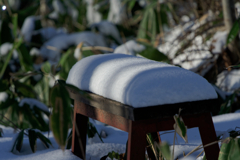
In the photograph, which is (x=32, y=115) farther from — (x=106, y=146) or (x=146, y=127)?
(x=146, y=127)

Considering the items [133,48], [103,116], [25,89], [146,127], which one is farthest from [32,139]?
[133,48]

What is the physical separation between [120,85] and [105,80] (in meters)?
0.05

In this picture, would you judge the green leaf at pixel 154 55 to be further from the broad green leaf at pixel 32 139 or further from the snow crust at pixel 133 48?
the broad green leaf at pixel 32 139

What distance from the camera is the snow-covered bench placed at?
471mm

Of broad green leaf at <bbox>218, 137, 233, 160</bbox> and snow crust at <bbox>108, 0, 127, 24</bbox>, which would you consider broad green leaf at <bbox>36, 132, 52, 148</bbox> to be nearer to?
broad green leaf at <bbox>218, 137, 233, 160</bbox>

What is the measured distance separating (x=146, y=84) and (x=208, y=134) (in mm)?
166

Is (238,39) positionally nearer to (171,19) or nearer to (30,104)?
(30,104)

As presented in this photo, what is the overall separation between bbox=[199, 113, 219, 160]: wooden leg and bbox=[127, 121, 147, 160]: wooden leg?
118 mm

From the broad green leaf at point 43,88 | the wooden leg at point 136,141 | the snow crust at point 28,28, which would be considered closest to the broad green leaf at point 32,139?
the wooden leg at point 136,141

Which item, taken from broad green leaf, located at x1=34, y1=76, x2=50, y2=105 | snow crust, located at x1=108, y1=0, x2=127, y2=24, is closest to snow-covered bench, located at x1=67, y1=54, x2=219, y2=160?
broad green leaf, located at x1=34, y1=76, x2=50, y2=105

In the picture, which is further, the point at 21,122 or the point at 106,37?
the point at 106,37

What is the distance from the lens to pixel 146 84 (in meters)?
0.48

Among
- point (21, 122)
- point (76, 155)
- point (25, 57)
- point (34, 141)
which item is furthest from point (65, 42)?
point (76, 155)

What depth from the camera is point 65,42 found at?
7.29 feet
